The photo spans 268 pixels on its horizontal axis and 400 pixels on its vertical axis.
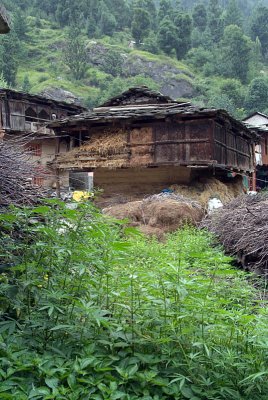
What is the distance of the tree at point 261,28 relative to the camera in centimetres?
8850

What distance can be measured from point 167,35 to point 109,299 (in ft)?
245

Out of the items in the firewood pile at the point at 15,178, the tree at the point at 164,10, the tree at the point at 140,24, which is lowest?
the firewood pile at the point at 15,178

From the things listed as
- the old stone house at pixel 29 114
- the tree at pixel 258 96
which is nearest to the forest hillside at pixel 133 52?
the tree at pixel 258 96

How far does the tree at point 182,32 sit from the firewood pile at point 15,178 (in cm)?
7331

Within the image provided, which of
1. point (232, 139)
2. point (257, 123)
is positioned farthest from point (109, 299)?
point (257, 123)

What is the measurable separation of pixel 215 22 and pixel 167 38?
17540 mm

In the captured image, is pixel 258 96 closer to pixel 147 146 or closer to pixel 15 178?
pixel 147 146

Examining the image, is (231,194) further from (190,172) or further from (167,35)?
(167,35)

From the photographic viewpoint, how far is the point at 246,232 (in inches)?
363

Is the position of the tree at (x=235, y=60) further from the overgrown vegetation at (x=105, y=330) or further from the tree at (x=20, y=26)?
the overgrown vegetation at (x=105, y=330)

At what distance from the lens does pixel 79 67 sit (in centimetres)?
6300

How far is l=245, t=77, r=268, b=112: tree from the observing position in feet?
185

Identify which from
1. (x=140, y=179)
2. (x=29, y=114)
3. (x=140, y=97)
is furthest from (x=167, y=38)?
(x=140, y=179)

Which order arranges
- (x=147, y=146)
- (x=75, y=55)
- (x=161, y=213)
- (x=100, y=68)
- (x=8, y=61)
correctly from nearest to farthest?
(x=161, y=213) → (x=147, y=146) → (x=8, y=61) → (x=75, y=55) → (x=100, y=68)
